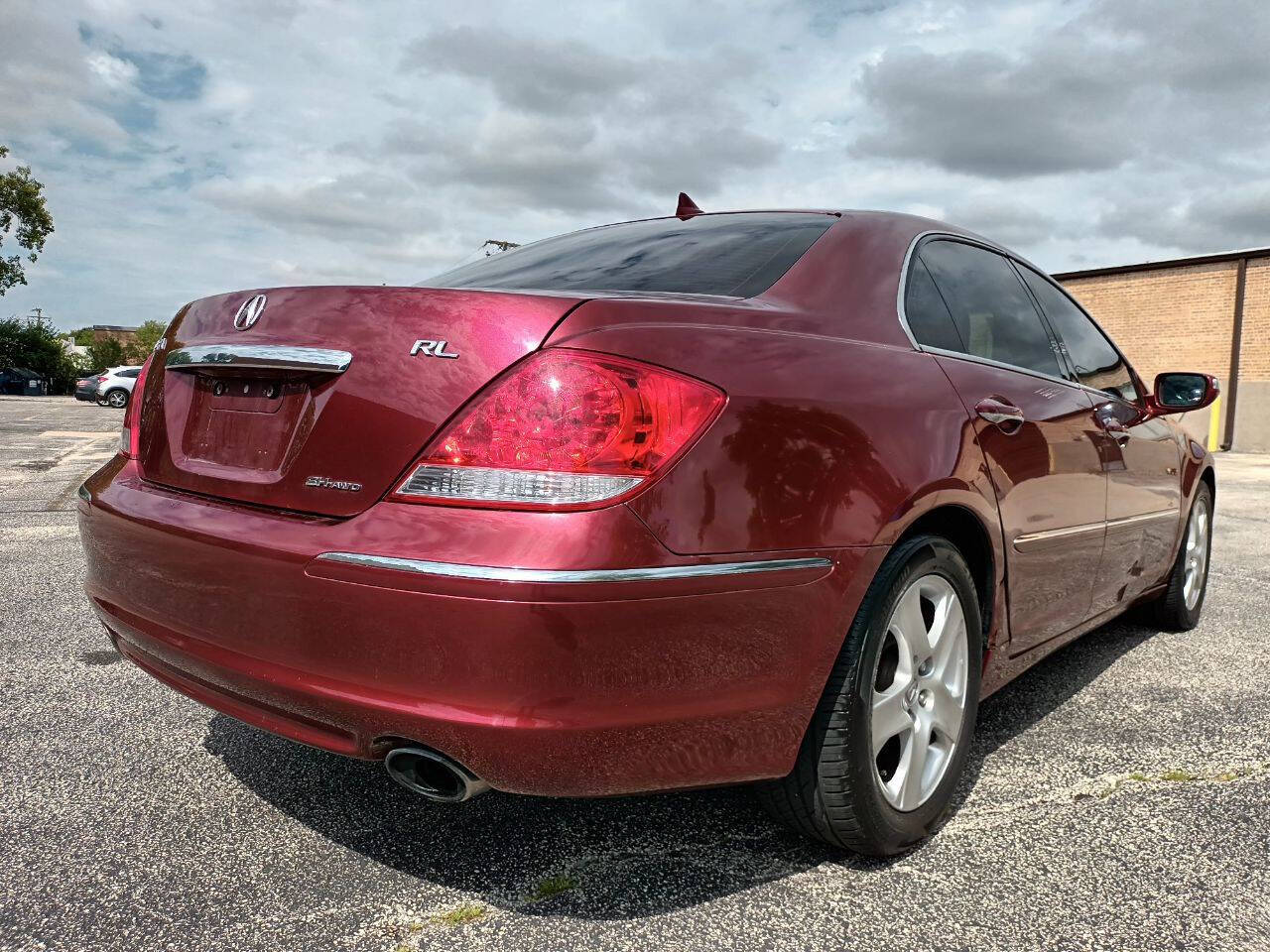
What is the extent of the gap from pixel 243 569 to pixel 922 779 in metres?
1.53

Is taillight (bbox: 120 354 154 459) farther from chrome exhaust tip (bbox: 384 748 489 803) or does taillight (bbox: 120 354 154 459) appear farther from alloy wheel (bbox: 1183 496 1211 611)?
alloy wheel (bbox: 1183 496 1211 611)

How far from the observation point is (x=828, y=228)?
2.43 m

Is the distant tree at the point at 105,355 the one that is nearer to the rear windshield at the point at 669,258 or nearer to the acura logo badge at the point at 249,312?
the rear windshield at the point at 669,258

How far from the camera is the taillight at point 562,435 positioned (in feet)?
5.25

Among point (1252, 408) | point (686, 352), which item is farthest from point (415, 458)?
point (1252, 408)

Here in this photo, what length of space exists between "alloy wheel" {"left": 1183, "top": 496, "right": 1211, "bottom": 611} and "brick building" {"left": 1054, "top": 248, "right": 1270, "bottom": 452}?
751 inches

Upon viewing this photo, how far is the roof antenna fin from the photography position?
2994mm

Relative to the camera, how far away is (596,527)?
1.57 m

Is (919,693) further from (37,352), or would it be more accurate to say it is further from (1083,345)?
(37,352)

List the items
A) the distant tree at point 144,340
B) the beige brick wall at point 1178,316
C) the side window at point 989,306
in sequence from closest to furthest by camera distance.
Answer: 1. the side window at point 989,306
2. the beige brick wall at point 1178,316
3. the distant tree at point 144,340

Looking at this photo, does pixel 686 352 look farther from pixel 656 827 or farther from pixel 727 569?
pixel 656 827

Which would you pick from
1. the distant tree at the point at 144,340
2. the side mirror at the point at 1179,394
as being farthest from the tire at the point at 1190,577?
the distant tree at the point at 144,340

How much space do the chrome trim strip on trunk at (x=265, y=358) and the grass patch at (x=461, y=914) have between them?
1048 mm

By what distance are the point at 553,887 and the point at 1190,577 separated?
346cm
